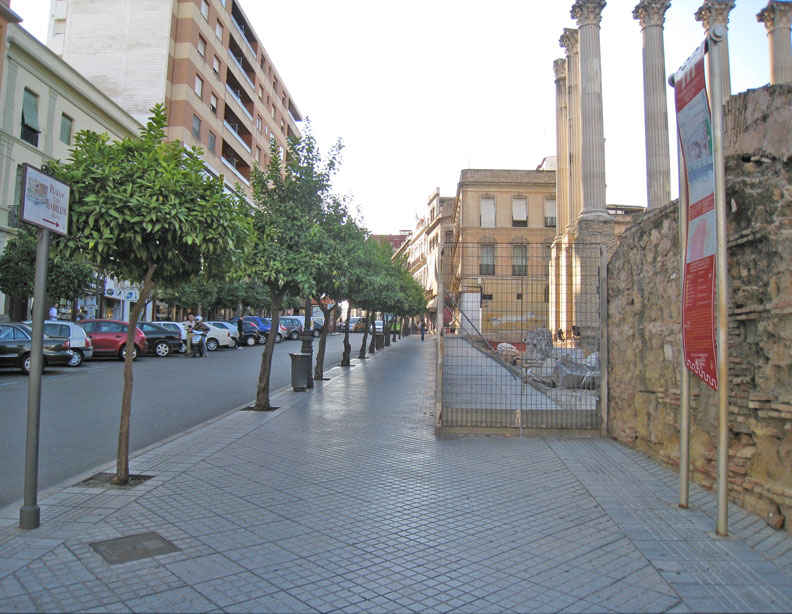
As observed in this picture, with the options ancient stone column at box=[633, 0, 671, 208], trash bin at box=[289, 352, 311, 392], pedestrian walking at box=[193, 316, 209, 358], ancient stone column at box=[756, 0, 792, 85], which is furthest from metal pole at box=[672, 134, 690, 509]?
pedestrian walking at box=[193, 316, 209, 358]

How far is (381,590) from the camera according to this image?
358 cm

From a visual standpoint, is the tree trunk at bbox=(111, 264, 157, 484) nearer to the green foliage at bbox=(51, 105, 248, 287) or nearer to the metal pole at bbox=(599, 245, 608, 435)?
the green foliage at bbox=(51, 105, 248, 287)

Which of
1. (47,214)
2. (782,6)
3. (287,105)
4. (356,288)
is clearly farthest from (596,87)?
(287,105)

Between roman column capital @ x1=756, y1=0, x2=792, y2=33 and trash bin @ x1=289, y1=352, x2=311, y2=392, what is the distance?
2014 cm

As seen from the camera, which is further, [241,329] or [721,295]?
[241,329]

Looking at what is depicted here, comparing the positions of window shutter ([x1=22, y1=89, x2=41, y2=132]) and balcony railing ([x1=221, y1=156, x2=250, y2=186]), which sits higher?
balcony railing ([x1=221, y1=156, x2=250, y2=186])

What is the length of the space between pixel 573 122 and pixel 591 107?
3.90 m

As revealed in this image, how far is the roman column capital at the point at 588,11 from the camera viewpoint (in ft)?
75.6

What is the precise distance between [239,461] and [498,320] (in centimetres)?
411

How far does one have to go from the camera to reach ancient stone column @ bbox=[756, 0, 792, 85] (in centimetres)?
2066

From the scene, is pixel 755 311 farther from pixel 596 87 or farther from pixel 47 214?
pixel 596 87

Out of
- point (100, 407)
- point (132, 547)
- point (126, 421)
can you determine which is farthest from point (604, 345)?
point (100, 407)

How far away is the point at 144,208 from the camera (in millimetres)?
5695

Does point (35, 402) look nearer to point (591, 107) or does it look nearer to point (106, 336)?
point (106, 336)
